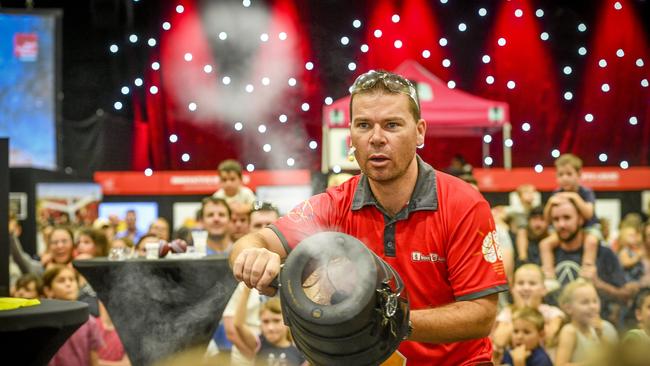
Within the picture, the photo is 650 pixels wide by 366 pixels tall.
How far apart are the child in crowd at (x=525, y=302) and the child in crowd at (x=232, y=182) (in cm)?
219

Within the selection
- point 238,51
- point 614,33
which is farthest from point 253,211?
point 614,33

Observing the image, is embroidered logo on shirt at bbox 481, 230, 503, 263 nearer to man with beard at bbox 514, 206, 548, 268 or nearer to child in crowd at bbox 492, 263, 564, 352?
child in crowd at bbox 492, 263, 564, 352

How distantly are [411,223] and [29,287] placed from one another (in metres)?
3.78

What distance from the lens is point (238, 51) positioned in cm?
643

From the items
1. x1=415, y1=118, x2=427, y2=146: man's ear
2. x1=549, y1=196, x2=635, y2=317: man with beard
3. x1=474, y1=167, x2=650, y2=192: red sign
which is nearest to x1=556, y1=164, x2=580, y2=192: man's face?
x1=549, y1=196, x2=635, y2=317: man with beard

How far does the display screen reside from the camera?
810cm

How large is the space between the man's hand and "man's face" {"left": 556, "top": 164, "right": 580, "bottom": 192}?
Result: 4.66m

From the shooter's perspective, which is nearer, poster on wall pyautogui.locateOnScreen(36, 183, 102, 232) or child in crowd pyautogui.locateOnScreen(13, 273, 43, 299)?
child in crowd pyautogui.locateOnScreen(13, 273, 43, 299)

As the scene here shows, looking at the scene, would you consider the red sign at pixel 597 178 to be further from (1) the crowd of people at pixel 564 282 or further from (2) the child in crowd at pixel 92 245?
(2) the child in crowd at pixel 92 245

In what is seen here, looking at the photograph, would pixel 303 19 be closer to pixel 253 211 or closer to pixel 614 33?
pixel 253 211

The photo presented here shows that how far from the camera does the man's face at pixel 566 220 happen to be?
5438 millimetres

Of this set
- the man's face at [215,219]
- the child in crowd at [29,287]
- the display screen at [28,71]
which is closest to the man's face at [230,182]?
the man's face at [215,219]

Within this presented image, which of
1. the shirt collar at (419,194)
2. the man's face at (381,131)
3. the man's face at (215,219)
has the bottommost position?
the man's face at (215,219)

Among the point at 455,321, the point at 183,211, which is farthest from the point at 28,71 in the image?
the point at 455,321
